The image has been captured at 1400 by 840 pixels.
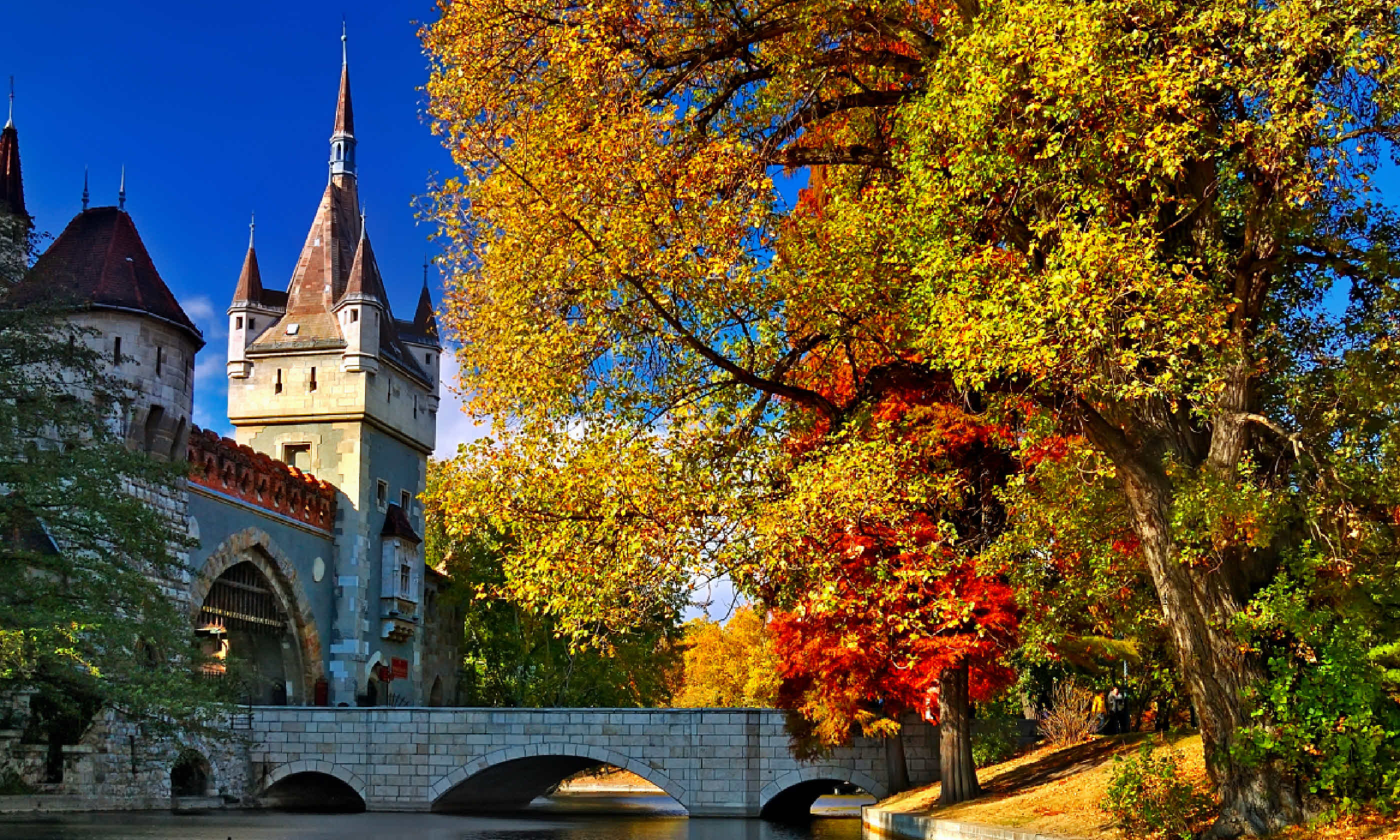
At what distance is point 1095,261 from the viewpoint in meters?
9.41

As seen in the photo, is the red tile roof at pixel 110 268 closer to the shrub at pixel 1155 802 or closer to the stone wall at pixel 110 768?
the stone wall at pixel 110 768

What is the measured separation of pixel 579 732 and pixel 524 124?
57.6 feet

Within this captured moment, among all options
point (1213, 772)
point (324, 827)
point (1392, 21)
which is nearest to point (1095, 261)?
point (1392, 21)

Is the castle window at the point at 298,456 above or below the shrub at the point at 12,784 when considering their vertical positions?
above

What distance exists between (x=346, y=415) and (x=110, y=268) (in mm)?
10553

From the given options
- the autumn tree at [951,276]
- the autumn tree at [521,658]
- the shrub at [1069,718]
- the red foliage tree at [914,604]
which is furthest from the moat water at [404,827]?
the autumn tree at [521,658]

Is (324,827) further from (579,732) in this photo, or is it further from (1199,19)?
(1199,19)

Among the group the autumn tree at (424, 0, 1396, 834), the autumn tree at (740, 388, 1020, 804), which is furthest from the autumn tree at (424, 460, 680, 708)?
the autumn tree at (424, 0, 1396, 834)

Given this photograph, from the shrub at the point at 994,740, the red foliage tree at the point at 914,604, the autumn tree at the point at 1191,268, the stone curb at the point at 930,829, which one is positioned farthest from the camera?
the shrub at the point at 994,740

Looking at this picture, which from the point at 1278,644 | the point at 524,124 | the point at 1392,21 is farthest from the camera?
the point at 524,124

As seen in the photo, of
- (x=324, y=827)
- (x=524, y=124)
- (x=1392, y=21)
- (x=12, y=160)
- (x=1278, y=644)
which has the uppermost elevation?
(x=12, y=160)

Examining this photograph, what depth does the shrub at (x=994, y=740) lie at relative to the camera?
71.8 feet

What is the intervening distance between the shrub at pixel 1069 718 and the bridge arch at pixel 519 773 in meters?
8.62

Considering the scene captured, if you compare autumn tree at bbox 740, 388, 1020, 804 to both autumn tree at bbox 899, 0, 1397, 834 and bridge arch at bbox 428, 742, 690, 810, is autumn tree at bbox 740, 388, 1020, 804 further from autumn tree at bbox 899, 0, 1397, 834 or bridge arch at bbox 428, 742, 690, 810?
bridge arch at bbox 428, 742, 690, 810
